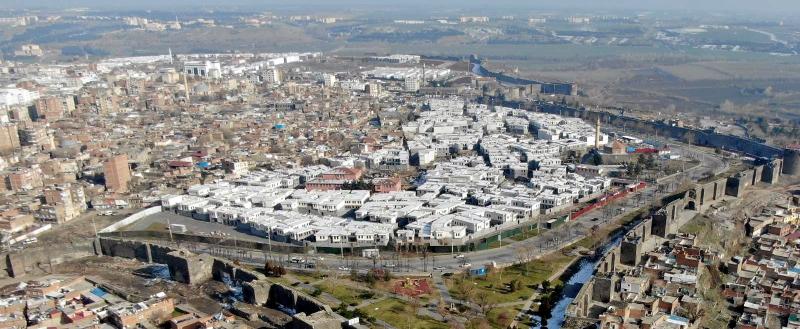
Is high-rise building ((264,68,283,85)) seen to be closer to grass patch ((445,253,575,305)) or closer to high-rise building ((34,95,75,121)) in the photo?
high-rise building ((34,95,75,121))

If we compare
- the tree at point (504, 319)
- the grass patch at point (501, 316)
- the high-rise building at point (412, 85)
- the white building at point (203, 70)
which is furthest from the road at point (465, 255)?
the white building at point (203, 70)

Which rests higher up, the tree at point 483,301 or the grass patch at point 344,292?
the grass patch at point 344,292

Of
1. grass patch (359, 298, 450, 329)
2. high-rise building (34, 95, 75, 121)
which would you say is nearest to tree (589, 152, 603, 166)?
grass patch (359, 298, 450, 329)

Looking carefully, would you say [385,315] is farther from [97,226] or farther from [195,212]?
[97,226]

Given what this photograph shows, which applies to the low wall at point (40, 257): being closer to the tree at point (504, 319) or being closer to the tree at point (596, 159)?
the tree at point (504, 319)

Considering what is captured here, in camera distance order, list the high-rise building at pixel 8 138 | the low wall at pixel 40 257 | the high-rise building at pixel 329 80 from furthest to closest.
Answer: the high-rise building at pixel 329 80 → the high-rise building at pixel 8 138 → the low wall at pixel 40 257

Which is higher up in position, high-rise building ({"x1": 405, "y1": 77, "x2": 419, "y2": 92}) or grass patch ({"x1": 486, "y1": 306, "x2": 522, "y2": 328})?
high-rise building ({"x1": 405, "y1": 77, "x2": 419, "y2": 92})

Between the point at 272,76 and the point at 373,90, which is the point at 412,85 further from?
the point at 272,76
